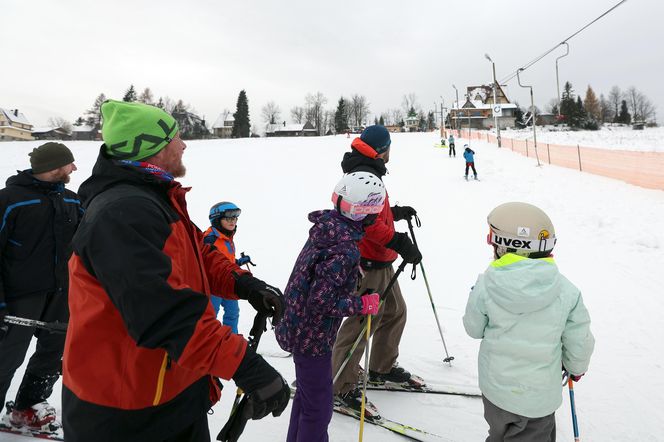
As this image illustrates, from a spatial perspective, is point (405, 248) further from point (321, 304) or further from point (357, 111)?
point (357, 111)

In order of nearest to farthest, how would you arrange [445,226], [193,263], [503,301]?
[193,263], [503,301], [445,226]

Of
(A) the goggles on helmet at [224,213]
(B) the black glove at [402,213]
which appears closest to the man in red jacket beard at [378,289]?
(B) the black glove at [402,213]

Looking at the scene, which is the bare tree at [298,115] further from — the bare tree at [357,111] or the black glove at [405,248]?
the black glove at [405,248]

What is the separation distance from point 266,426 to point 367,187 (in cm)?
219

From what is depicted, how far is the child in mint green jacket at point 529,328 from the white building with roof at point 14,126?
312 feet

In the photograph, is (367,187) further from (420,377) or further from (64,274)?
(64,274)

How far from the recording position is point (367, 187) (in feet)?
8.23

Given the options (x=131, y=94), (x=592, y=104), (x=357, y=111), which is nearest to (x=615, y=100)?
(x=592, y=104)

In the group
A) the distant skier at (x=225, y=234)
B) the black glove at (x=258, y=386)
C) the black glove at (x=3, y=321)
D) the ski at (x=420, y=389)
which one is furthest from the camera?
the distant skier at (x=225, y=234)

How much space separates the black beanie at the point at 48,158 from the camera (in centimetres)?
302

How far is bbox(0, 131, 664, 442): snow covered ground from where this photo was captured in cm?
320

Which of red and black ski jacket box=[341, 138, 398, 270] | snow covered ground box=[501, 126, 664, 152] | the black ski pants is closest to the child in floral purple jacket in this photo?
Result: red and black ski jacket box=[341, 138, 398, 270]

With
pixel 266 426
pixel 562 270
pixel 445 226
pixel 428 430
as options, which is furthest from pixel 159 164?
pixel 445 226

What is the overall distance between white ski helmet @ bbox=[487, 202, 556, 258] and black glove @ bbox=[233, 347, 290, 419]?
61.8 inches
